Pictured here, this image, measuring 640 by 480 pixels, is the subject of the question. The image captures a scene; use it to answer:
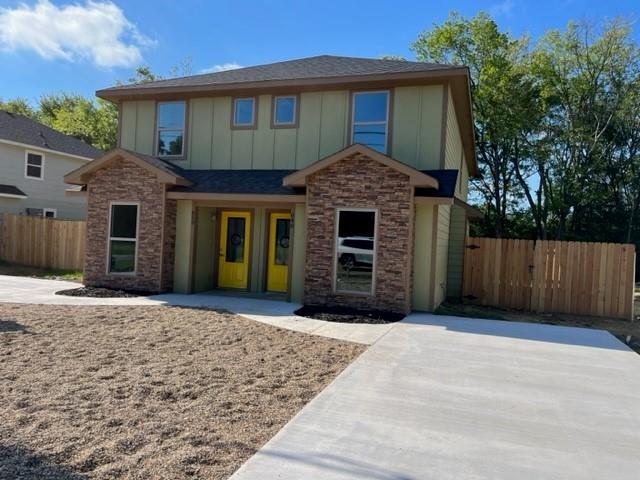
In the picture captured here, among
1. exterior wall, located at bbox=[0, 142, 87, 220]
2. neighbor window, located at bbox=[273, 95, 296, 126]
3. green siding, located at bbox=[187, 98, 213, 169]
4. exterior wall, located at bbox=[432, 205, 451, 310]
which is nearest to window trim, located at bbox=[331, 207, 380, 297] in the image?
exterior wall, located at bbox=[432, 205, 451, 310]

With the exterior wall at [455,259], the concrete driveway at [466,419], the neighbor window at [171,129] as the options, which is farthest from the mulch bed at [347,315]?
the neighbor window at [171,129]

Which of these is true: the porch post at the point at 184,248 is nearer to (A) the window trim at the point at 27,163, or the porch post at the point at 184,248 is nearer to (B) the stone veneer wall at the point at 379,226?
(B) the stone veneer wall at the point at 379,226

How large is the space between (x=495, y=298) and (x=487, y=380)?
7.34 m

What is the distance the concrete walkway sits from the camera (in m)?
7.99

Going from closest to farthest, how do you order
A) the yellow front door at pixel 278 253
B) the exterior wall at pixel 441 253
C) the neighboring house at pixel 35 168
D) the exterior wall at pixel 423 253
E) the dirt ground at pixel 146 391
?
1. the dirt ground at pixel 146 391
2. the exterior wall at pixel 423 253
3. the exterior wall at pixel 441 253
4. the yellow front door at pixel 278 253
5. the neighboring house at pixel 35 168

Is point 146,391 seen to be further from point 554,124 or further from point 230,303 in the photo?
point 554,124

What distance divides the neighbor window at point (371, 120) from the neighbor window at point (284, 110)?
1.65 metres

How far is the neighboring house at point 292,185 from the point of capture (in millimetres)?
9844

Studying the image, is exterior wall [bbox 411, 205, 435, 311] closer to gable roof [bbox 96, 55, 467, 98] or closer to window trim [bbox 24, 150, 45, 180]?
gable roof [bbox 96, 55, 467, 98]

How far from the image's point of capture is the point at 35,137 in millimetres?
21031

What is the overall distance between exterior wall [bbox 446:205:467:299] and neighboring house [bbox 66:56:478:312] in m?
0.04

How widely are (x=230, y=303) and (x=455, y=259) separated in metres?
6.46

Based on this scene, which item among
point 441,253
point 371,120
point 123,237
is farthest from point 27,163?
point 441,253

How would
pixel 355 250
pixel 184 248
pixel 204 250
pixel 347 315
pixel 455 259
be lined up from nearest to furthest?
pixel 347 315, pixel 355 250, pixel 184 248, pixel 204 250, pixel 455 259
